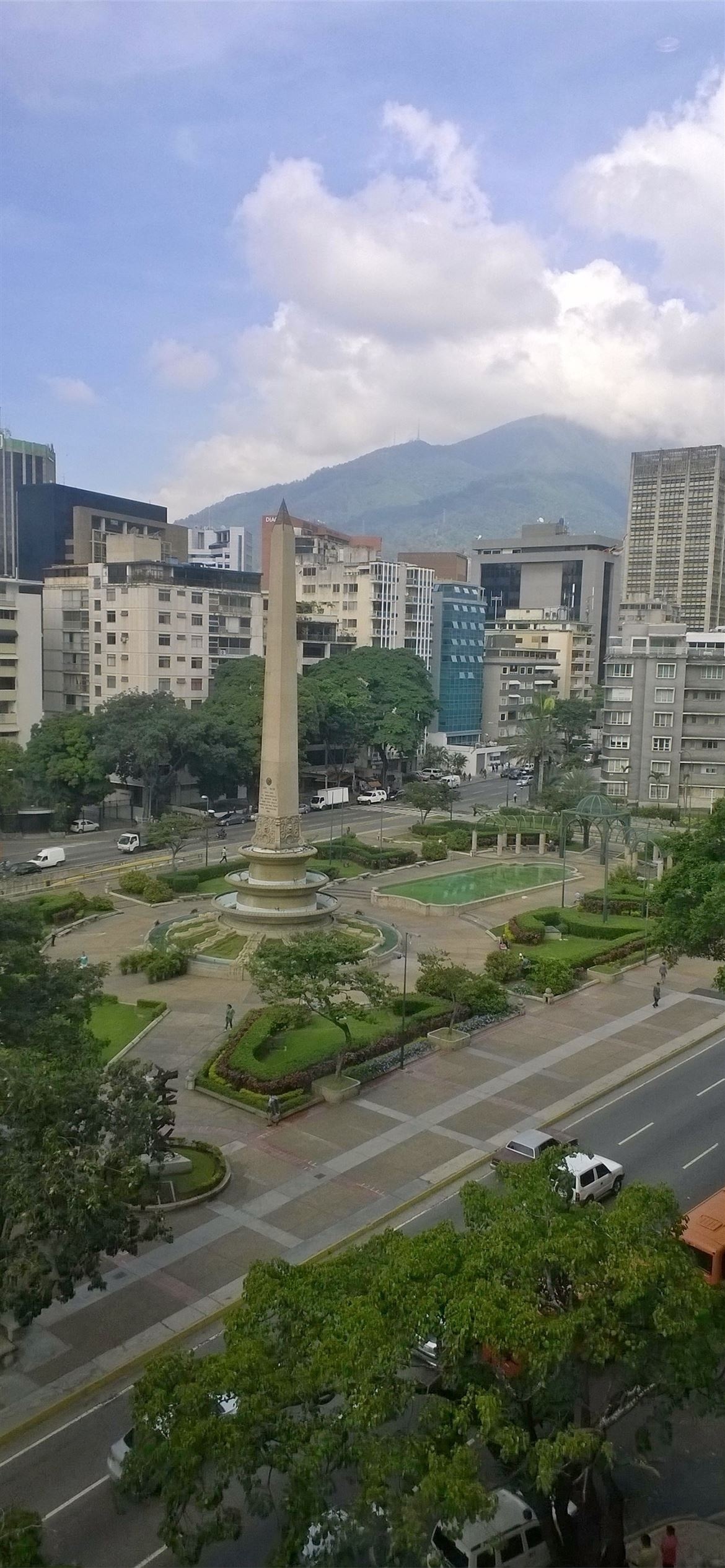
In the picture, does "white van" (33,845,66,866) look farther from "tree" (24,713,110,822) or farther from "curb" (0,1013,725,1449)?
"curb" (0,1013,725,1449)

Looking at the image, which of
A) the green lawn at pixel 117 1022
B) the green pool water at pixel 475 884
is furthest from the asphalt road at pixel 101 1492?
the green pool water at pixel 475 884

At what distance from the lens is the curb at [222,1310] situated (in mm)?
15250

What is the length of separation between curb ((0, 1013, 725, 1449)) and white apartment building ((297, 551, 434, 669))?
68.4 metres

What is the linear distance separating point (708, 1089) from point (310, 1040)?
34.6 ft

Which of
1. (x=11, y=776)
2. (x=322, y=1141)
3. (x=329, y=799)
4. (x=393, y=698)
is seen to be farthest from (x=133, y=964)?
(x=393, y=698)

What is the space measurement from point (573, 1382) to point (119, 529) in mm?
107582

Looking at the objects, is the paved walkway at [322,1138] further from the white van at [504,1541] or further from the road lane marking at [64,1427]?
the white van at [504,1541]

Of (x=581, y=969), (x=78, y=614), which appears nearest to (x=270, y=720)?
(x=581, y=969)

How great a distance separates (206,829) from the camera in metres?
57.0

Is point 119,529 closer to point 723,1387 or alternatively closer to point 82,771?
point 82,771

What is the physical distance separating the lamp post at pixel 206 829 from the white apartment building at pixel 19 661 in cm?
1166

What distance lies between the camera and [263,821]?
4172 centimetres

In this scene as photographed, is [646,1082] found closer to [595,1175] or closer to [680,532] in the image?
[595,1175]

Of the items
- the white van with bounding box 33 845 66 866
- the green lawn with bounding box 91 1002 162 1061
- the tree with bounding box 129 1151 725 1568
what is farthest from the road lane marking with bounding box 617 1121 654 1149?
the white van with bounding box 33 845 66 866
